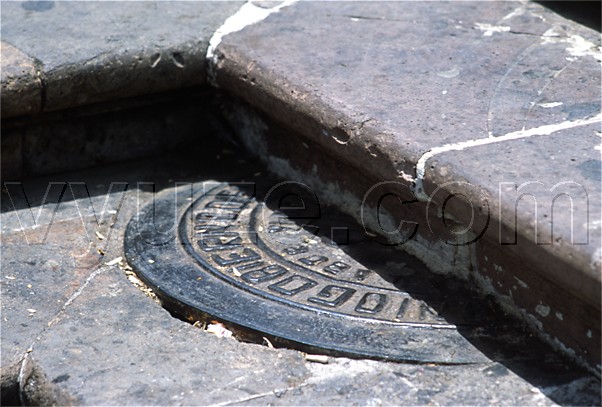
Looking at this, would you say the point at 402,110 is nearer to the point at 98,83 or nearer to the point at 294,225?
the point at 294,225

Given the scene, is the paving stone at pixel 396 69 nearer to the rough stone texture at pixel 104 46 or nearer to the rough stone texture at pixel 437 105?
the rough stone texture at pixel 437 105

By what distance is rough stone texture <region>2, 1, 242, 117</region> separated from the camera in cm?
253

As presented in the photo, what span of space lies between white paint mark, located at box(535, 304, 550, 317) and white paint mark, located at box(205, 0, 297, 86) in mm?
1175

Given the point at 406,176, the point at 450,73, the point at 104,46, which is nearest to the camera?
the point at 406,176

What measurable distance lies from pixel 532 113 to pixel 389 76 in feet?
1.31

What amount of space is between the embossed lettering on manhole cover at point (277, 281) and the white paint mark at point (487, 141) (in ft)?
0.78

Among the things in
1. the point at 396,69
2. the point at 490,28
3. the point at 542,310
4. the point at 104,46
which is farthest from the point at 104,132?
the point at 542,310

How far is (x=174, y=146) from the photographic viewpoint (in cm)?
285

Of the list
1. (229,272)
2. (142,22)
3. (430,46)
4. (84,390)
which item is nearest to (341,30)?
(430,46)

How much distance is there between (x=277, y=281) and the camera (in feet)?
7.04

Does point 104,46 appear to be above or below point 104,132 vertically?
above

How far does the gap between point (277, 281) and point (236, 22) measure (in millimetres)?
963

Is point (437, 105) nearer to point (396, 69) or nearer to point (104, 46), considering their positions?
point (396, 69)

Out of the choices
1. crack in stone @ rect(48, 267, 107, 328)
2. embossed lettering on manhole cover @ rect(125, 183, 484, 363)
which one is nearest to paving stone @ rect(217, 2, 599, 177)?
embossed lettering on manhole cover @ rect(125, 183, 484, 363)
